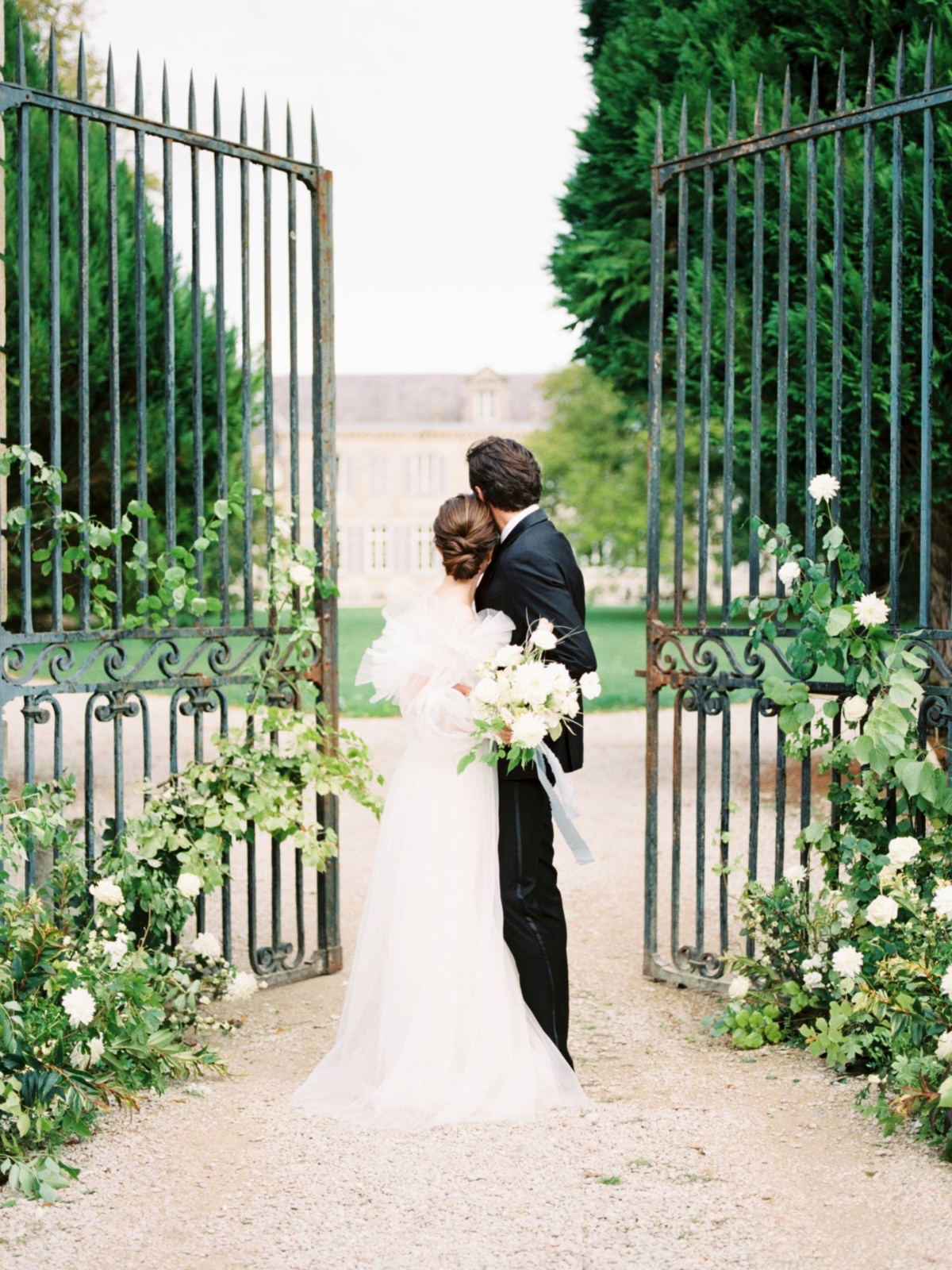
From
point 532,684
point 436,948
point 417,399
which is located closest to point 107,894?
point 436,948

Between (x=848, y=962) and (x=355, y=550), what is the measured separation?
50360 mm

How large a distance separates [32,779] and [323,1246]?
181 cm

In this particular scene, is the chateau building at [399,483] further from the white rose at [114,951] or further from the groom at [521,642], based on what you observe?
the white rose at [114,951]

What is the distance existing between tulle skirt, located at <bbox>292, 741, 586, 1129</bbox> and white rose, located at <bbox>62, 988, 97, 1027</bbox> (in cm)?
76

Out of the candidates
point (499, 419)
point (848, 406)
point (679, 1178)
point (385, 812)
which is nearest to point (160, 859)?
point (385, 812)

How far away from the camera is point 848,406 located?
7605mm

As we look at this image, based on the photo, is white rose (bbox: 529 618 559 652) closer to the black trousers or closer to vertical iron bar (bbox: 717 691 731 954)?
the black trousers

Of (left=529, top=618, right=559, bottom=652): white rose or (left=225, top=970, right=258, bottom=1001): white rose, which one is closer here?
(left=529, top=618, right=559, bottom=652): white rose

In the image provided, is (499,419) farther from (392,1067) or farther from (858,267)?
(392,1067)

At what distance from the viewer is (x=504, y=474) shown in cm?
392

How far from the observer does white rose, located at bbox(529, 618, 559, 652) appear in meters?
3.69

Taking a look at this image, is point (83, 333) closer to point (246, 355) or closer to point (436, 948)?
point (246, 355)

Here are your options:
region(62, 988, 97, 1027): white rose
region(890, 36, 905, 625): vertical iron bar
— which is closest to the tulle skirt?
region(62, 988, 97, 1027): white rose

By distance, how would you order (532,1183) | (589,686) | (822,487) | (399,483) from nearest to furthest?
1. (532,1183)
2. (589,686)
3. (822,487)
4. (399,483)
